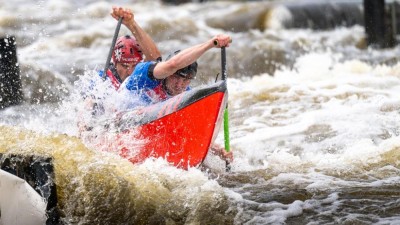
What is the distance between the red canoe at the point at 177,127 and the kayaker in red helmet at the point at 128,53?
843mm

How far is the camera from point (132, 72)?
7.19 meters

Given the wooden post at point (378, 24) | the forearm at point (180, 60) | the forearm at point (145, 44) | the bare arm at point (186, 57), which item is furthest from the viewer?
the wooden post at point (378, 24)

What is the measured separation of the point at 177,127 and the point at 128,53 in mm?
1349

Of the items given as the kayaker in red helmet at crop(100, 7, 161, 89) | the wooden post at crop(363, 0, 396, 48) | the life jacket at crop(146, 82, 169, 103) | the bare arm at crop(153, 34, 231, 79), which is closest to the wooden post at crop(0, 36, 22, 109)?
the kayaker in red helmet at crop(100, 7, 161, 89)

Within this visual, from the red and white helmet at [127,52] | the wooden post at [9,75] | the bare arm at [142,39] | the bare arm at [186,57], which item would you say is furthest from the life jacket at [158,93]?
the wooden post at [9,75]

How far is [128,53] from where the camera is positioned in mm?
7305

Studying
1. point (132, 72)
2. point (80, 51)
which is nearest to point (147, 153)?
point (132, 72)

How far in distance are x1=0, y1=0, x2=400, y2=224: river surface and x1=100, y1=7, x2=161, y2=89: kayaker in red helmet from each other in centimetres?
25

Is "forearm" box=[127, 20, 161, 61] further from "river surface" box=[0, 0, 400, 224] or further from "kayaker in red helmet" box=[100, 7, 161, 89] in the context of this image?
"river surface" box=[0, 0, 400, 224]

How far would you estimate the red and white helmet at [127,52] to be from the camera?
7305mm

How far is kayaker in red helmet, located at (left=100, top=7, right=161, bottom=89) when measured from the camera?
7.31 metres

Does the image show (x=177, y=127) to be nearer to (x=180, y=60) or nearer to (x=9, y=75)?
(x=180, y=60)

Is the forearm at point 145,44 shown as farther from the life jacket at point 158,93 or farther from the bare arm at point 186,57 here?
the bare arm at point 186,57

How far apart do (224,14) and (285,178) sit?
10.4m
